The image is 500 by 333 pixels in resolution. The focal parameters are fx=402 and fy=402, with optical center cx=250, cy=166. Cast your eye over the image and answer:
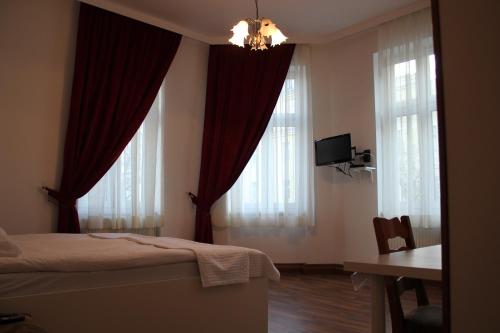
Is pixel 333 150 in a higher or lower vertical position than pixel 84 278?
higher

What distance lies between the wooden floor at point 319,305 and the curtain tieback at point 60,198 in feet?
7.40

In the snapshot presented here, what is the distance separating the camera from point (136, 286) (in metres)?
2.13

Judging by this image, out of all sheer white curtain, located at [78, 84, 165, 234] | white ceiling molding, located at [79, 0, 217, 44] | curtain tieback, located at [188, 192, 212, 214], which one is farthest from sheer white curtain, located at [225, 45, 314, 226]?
white ceiling molding, located at [79, 0, 217, 44]

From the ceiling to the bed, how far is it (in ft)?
9.90

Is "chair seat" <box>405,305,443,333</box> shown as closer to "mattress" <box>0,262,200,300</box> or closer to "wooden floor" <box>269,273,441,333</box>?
"mattress" <box>0,262,200,300</box>

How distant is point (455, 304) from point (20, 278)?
1791 millimetres

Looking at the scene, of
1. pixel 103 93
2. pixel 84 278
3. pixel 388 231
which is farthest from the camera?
pixel 103 93

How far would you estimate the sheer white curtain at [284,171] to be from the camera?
5281 mm

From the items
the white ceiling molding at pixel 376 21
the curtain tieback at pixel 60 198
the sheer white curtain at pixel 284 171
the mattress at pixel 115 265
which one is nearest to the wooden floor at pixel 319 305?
the mattress at pixel 115 265

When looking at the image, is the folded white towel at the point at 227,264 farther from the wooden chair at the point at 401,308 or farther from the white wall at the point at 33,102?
the white wall at the point at 33,102

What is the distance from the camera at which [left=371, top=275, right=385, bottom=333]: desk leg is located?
138 centimetres

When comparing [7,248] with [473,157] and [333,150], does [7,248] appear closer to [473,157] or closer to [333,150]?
[473,157]

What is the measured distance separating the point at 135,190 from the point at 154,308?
2621 mm

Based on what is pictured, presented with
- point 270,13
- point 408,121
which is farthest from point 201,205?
point 408,121
